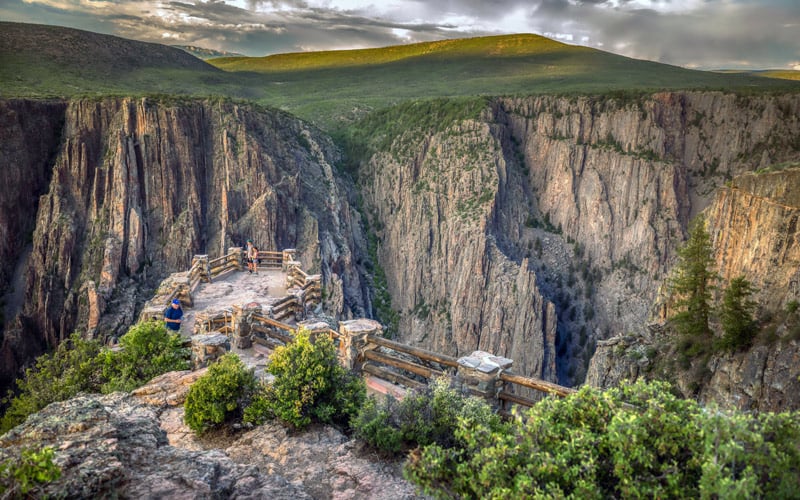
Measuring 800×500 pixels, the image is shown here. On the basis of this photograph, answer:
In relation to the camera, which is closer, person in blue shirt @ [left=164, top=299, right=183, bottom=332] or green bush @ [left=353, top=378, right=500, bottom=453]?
green bush @ [left=353, top=378, right=500, bottom=453]

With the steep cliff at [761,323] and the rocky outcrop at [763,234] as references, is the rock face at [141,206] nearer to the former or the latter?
the steep cliff at [761,323]

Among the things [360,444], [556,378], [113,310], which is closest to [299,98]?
[113,310]

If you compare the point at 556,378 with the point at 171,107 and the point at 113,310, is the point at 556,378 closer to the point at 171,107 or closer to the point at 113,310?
the point at 113,310

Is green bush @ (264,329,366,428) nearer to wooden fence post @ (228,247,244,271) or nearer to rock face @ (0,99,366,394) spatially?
wooden fence post @ (228,247,244,271)

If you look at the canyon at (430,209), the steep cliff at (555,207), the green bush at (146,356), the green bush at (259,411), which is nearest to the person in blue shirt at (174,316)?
the green bush at (146,356)

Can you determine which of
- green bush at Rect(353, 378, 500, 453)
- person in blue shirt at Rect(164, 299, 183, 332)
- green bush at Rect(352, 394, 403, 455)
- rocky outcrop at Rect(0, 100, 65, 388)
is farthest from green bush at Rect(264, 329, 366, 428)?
rocky outcrop at Rect(0, 100, 65, 388)
